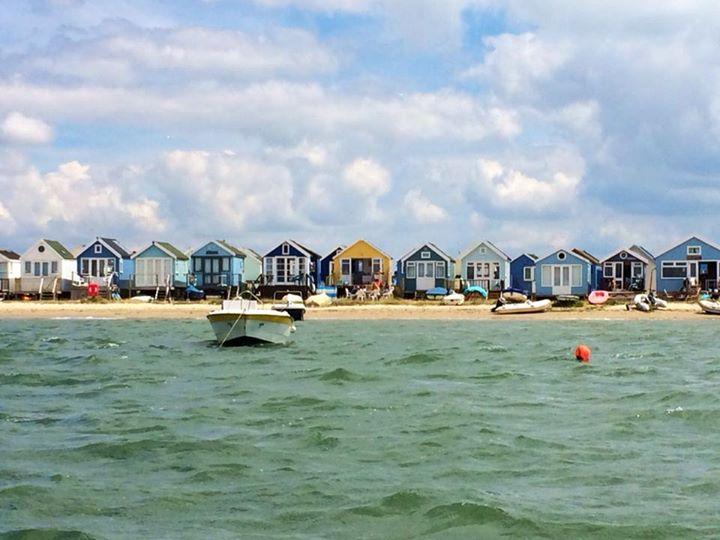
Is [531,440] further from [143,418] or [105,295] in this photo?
[105,295]

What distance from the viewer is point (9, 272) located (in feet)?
249

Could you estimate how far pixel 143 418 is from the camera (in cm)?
2088

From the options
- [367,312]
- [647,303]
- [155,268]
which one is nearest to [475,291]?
[367,312]

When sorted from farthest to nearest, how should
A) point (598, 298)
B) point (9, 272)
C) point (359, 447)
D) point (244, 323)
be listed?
point (9, 272) → point (598, 298) → point (244, 323) → point (359, 447)

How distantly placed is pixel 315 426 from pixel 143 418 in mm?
3603

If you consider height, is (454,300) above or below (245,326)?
above

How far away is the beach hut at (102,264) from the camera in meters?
75.4

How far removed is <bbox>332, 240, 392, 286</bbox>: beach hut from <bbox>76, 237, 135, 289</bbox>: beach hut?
14.6m

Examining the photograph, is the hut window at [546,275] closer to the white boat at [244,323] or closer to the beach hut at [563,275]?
the beach hut at [563,275]

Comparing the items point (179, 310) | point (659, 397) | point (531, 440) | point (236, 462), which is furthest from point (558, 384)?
point (179, 310)

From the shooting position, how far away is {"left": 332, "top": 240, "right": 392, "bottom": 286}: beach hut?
7500 cm

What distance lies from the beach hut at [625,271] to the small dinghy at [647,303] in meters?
10.1

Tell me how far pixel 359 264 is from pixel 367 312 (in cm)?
1369

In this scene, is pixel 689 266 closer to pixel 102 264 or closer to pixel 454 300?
pixel 454 300
